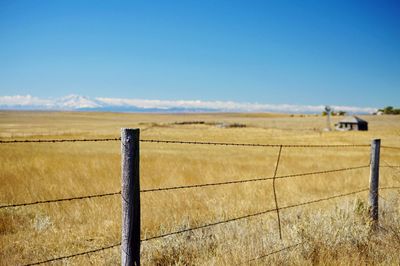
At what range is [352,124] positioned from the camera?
67.7 m

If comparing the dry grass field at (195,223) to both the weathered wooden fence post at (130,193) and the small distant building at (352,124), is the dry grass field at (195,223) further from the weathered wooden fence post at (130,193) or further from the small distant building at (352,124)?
the small distant building at (352,124)

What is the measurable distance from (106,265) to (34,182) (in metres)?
7.32

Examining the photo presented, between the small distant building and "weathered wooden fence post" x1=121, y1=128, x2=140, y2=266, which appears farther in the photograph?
the small distant building

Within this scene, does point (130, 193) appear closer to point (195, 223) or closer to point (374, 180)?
point (195, 223)

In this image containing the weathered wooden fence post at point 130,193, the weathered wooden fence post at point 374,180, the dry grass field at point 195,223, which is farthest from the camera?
the weathered wooden fence post at point 374,180

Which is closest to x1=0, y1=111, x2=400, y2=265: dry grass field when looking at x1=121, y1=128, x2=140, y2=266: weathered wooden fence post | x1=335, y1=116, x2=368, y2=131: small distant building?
x1=121, y1=128, x2=140, y2=266: weathered wooden fence post

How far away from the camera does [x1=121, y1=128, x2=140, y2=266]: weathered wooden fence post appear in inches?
142

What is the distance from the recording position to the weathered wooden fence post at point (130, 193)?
361cm

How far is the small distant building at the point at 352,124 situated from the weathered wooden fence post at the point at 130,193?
67906mm

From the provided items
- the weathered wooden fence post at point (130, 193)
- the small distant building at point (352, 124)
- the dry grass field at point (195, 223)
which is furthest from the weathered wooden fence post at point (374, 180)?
the small distant building at point (352, 124)

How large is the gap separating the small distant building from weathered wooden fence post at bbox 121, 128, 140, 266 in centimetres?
6791

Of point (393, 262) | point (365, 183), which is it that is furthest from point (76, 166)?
point (393, 262)

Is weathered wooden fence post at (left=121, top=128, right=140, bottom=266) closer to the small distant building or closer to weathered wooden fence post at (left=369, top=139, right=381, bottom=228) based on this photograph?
weathered wooden fence post at (left=369, top=139, right=381, bottom=228)

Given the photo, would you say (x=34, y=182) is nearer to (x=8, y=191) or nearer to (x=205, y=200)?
(x=8, y=191)
